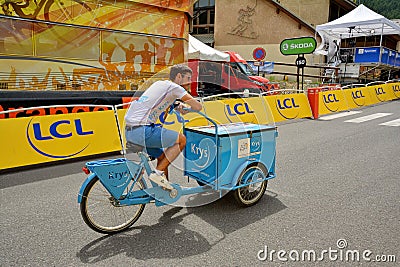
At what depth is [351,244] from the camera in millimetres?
3545

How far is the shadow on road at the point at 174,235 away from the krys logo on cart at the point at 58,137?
312 cm

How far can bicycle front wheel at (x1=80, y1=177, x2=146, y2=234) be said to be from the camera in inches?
143

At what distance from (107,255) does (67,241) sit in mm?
547

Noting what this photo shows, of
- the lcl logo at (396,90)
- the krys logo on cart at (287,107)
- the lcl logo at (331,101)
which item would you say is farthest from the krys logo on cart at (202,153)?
the lcl logo at (396,90)

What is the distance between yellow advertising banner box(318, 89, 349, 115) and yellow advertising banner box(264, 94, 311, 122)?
766mm

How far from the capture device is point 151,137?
3.64 m

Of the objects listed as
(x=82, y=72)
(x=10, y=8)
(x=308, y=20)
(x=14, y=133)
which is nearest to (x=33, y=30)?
(x=10, y=8)

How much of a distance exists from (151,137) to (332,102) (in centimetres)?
1149

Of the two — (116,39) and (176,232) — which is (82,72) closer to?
(116,39)

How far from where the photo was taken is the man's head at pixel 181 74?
12.3 feet

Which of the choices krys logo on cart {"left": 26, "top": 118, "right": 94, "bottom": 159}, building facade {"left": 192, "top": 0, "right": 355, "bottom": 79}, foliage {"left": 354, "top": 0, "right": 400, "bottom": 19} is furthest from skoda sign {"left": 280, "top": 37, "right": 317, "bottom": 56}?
foliage {"left": 354, "top": 0, "right": 400, "bottom": 19}

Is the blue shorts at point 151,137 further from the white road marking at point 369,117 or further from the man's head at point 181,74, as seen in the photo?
the white road marking at point 369,117

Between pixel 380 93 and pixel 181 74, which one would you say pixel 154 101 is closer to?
pixel 181 74

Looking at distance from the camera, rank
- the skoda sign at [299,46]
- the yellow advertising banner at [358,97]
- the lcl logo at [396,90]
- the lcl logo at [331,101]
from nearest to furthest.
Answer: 1. the lcl logo at [331,101]
2. the skoda sign at [299,46]
3. the yellow advertising banner at [358,97]
4. the lcl logo at [396,90]
